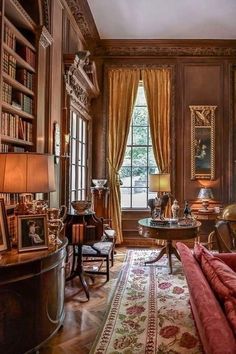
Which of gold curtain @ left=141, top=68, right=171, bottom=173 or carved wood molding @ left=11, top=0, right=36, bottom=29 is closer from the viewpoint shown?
carved wood molding @ left=11, top=0, right=36, bottom=29

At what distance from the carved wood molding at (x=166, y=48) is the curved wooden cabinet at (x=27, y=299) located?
195 inches

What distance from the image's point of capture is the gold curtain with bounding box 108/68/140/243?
636 centimetres

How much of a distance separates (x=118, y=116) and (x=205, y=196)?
221 cm

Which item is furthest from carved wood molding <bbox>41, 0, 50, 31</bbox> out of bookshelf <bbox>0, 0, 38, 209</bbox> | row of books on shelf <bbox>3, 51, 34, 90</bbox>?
row of books on shelf <bbox>3, 51, 34, 90</bbox>

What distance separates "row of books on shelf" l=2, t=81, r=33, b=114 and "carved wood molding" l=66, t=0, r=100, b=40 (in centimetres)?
199

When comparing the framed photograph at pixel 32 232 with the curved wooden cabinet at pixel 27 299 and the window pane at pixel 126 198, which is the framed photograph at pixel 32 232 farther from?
the window pane at pixel 126 198

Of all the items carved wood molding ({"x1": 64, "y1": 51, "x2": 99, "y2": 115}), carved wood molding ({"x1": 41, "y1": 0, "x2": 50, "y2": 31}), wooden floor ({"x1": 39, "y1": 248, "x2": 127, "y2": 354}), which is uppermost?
carved wood molding ({"x1": 41, "y1": 0, "x2": 50, "y2": 31})

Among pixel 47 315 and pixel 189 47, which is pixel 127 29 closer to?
pixel 189 47

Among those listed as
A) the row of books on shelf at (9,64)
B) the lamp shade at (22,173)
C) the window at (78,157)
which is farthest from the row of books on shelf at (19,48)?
the window at (78,157)

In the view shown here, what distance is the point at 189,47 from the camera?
6406 mm

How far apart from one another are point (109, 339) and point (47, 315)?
1.93 ft

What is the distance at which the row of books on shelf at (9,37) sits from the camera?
286cm

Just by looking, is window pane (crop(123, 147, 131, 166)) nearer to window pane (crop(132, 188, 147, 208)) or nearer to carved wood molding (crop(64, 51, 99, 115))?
window pane (crop(132, 188, 147, 208))

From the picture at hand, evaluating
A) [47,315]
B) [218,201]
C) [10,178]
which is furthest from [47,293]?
[218,201]
